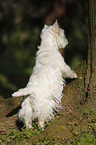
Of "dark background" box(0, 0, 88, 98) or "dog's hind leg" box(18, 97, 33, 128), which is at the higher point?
"dark background" box(0, 0, 88, 98)

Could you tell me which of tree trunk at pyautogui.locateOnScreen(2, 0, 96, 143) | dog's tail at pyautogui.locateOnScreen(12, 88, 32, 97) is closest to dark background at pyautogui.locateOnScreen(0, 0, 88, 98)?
tree trunk at pyautogui.locateOnScreen(2, 0, 96, 143)

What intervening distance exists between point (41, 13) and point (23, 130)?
821 centimetres

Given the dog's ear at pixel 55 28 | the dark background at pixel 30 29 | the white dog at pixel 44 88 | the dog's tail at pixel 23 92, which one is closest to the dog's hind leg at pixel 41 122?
the white dog at pixel 44 88

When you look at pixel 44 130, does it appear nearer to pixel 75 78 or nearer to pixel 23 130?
pixel 23 130

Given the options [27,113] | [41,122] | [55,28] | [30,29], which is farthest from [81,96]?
[30,29]

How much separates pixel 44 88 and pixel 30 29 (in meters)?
10.2

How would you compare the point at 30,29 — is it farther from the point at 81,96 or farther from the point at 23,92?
the point at 23,92

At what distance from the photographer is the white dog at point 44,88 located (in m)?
4.64

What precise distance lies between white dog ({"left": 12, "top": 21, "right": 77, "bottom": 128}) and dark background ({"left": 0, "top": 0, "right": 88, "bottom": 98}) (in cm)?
374

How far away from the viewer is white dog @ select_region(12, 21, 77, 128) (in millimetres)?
4641

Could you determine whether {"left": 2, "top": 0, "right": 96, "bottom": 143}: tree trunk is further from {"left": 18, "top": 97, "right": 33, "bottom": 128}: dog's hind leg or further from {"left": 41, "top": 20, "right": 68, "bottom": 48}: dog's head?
{"left": 41, "top": 20, "right": 68, "bottom": 48}: dog's head

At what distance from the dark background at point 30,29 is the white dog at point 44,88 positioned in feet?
12.3

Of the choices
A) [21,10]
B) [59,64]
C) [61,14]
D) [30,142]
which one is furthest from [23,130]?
[21,10]

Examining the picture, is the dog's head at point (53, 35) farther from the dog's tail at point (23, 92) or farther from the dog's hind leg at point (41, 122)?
the dog's hind leg at point (41, 122)
